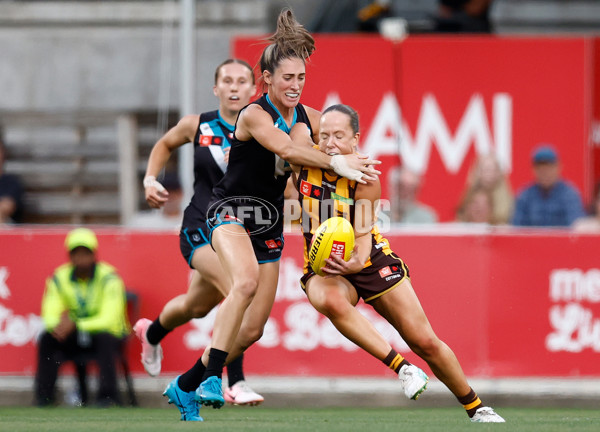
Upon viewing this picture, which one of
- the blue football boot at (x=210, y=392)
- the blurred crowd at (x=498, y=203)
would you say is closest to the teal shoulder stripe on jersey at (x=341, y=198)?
the blue football boot at (x=210, y=392)

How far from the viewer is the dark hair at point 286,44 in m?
7.59

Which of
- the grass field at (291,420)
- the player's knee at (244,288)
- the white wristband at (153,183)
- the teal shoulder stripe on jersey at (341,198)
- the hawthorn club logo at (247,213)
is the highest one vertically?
the white wristband at (153,183)

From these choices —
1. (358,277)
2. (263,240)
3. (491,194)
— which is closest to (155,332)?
(263,240)

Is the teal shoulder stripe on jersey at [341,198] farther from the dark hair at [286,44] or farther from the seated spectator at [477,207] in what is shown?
the seated spectator at [477,207]

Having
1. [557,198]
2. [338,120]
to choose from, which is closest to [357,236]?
[338,120]

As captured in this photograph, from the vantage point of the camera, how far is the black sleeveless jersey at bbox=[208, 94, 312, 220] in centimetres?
775

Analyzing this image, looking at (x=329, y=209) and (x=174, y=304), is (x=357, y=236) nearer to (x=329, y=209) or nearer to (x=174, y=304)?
(x=329, y=209)

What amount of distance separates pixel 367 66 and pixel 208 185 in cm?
606

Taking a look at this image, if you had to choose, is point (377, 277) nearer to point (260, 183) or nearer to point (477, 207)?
point (260, 183)

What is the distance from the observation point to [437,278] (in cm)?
1079

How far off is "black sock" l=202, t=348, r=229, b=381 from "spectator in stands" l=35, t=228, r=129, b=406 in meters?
3.06

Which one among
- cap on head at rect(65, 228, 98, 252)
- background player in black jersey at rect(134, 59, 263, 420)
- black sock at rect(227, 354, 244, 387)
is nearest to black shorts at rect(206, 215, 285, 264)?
background player in black jersey at rect(134, 59, 263, 420)

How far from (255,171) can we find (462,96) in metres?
7.28

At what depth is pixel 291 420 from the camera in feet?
27.7
